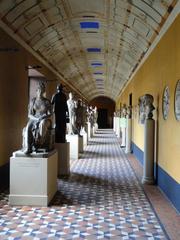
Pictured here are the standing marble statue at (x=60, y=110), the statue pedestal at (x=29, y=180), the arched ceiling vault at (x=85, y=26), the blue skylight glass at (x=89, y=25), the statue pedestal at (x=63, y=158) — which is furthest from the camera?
the blue skylight glass at (x=89, y=25)

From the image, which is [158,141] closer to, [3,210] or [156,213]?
[156,213]

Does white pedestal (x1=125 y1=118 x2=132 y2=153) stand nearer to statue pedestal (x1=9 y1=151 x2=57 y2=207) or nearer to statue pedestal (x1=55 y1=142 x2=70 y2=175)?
statue pedestal (x1=55 y1=142 x2=70 y2=175)

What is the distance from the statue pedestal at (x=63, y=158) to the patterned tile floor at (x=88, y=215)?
0.87 metres

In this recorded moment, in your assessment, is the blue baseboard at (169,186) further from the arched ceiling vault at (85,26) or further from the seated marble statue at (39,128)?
the arched ceiling vault at (85,26)

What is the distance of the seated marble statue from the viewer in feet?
26.0

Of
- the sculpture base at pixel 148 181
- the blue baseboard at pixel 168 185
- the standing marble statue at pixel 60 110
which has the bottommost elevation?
the sculpture base at pixel 148 181

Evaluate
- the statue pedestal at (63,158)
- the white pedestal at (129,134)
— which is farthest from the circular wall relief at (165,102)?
the white pedestal at (129,134)

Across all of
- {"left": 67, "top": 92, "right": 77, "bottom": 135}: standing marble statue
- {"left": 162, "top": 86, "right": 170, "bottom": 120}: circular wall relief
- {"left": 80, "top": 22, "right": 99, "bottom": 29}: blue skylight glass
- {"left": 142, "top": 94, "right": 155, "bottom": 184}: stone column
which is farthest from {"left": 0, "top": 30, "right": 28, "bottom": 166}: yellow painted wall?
{"left": 67, "top": 92, "right": 77, "bottom": 135}: standing marble statue

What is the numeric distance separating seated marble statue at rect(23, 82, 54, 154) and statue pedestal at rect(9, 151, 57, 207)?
30 cm

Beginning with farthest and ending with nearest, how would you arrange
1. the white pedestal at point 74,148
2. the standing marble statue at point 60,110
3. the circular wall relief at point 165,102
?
the white pedestal at point 74,148 < the standing marble statue at point 60,110 < the circular wall relief at point 165,102

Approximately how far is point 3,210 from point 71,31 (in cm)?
844

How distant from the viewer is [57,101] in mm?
11867

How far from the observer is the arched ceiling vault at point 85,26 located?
9.45 meters

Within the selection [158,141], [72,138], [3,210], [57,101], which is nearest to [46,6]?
[57,101]
